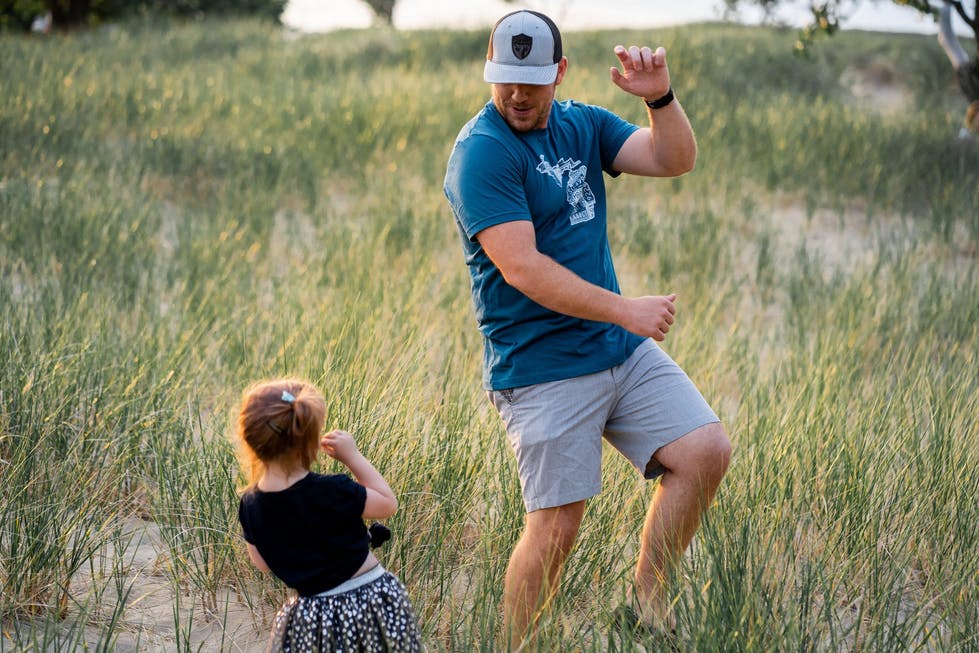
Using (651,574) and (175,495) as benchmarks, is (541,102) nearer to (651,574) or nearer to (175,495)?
(651,574)

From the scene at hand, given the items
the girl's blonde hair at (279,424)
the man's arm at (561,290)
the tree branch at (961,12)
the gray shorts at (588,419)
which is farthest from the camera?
the tree branch at (961,12)

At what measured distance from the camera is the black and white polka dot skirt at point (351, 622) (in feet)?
7.70

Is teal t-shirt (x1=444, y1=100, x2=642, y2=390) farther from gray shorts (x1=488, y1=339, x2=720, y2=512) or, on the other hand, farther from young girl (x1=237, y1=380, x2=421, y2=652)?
young girl (x1=237, y1=380, x2=421, y2=652)

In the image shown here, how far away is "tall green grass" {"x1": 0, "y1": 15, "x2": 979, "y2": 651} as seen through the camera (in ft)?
10.1

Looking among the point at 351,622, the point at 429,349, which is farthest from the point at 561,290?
the point at 429,349

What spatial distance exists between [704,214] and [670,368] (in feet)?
19.0

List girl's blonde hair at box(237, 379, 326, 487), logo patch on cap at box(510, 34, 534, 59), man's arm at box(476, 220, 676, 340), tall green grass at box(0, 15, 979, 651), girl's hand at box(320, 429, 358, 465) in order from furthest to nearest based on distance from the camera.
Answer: tall green grass at box(0, 15, 979, 651)
logo patch on cap at box(510, 34, 534, 59)
man's arm at box(476, 220, 676, 340)
girl's hand at box(320, 429, 358, 465)
girl's blonde hair at box(237, 379, 326, 487)

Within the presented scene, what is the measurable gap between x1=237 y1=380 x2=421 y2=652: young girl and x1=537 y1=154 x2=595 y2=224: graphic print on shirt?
96cm

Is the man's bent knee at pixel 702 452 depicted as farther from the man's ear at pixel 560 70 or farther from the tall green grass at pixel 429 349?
the man's ear at pixel 560 70

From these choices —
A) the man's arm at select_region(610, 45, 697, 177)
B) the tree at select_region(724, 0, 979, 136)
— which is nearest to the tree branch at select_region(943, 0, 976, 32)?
the tree at select_region(724, 0, 979, 136)

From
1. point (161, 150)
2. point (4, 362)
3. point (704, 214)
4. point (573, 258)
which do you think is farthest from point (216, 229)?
point (573, 258)

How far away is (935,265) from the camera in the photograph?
269 inches

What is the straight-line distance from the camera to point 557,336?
2838 mm

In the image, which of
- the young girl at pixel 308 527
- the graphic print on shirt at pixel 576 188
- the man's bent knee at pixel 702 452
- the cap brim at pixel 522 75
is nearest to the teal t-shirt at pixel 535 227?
the graphic print on shirt at pixel 576 188
